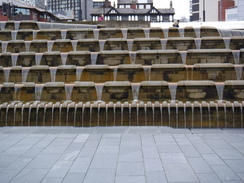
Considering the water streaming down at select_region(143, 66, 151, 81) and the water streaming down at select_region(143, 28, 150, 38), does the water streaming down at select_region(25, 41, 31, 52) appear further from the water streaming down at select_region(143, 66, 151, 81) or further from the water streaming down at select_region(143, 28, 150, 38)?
the water streaming down at select_region(143, 66, 151, 81)

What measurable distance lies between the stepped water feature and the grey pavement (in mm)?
580

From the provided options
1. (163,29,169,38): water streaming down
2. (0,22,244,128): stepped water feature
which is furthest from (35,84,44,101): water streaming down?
(163,29,169,38): water streaming down

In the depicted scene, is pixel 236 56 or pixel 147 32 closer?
pixel 236 56

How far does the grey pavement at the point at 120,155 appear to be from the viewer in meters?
6.84

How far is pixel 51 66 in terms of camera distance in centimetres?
1508

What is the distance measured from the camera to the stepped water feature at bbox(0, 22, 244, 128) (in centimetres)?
Answer: 1150

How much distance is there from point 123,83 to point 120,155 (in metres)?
4.75

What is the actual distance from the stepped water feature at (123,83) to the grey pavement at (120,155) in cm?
58

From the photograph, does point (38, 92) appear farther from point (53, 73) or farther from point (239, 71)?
point (239, 71)

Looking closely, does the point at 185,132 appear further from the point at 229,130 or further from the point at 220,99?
the point at 220,99

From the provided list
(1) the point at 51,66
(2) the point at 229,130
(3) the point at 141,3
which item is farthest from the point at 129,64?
(3) the point at 141,3

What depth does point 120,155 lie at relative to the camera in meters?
8.25

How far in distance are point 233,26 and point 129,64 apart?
15865 mm

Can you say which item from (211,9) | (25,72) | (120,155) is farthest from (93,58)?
(211,9)
